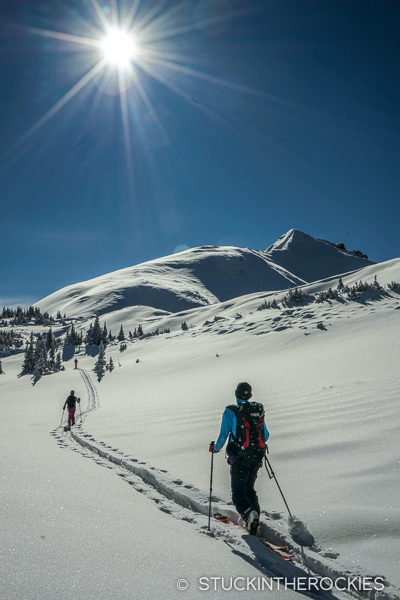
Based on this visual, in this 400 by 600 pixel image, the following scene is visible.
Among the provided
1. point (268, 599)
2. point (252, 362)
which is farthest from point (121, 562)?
point (252, 362)

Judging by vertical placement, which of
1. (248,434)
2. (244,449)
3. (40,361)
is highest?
(40,361)

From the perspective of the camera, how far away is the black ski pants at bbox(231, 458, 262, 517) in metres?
4.74

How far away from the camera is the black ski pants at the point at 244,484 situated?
4.74m

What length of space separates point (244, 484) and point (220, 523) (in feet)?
2.04

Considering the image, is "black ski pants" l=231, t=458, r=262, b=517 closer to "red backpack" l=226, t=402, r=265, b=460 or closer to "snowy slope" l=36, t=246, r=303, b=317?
"red backpack" l=226, t=402, r=265, b=460

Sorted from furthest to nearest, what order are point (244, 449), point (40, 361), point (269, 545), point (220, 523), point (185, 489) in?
point (40, 361), point (185, 489), point (244, 449), point (220, 523), point (269, 545)

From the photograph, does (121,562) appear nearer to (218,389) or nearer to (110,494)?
(110,494)

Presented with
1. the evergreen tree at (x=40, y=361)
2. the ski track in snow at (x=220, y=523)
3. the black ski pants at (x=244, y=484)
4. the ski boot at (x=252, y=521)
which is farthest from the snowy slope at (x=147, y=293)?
the ski boot at (x=252, y=521)

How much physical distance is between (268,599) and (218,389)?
14.1 metres

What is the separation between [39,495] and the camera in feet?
17.5

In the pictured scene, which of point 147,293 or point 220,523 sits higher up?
point 147,293

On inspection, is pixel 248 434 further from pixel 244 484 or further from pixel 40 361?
pixel 40 361

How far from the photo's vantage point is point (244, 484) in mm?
4859

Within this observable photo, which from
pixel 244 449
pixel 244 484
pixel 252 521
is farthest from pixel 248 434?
pixel 252 521
